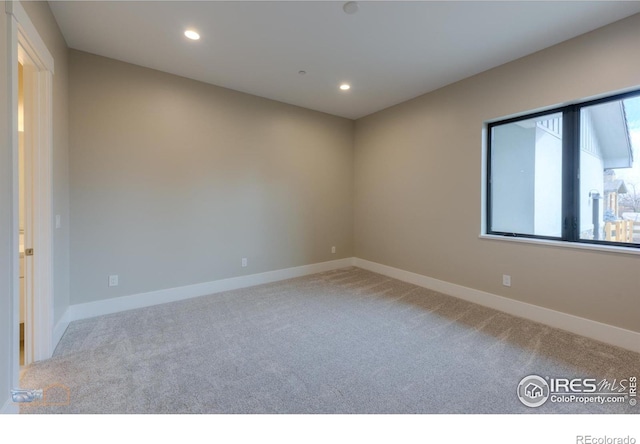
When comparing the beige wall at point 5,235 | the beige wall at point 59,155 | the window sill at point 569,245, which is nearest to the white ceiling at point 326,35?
the beige wall at point 59,155

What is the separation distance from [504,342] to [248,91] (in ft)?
13.8

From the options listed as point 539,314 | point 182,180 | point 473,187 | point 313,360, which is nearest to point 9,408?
point 313,360

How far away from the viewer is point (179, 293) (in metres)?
3.46

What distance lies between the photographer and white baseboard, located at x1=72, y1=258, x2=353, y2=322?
9.64 ft

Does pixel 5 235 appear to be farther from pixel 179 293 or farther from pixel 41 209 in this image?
pixel 179 293

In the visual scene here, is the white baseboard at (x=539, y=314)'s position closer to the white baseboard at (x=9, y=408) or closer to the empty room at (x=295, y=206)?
the empty room at (x=295, y=206)

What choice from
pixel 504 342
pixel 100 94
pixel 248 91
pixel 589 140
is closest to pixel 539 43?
pixel 589 140

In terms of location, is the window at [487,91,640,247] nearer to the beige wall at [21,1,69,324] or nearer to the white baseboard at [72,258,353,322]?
the white baseboard at [72,258,353,322]

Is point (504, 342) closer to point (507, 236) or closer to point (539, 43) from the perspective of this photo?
point (507, 236)

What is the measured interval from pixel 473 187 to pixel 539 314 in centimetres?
155

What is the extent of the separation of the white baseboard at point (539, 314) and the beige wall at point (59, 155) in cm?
412

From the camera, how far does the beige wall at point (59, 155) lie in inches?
89.3

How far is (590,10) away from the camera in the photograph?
2186mm

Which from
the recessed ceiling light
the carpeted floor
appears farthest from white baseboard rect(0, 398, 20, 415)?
the recessed ceiling light
